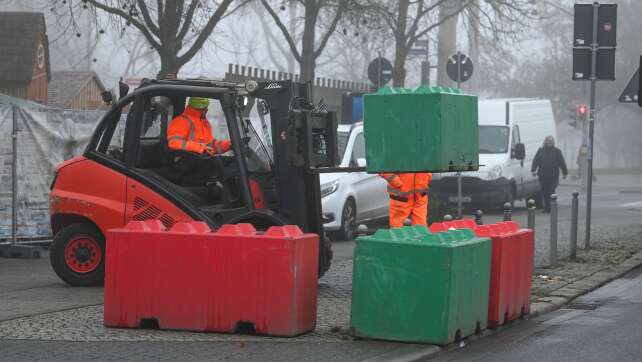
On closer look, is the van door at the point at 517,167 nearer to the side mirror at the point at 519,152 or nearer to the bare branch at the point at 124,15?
the side mirror at the point at 519,152

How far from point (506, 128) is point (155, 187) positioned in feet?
56.7

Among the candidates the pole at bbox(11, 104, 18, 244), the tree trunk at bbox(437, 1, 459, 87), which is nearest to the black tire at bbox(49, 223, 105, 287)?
the pole at bbox(11, 104, 18, 244)

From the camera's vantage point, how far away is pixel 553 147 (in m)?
29.3

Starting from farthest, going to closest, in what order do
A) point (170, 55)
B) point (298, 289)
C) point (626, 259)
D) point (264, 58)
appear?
point (264, 58) < point (170, 55) < point (626, 259) < point (298, 289)

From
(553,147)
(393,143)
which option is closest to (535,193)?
(553,147)

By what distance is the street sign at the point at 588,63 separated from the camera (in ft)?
57.9

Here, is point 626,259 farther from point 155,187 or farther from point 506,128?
point 506,128

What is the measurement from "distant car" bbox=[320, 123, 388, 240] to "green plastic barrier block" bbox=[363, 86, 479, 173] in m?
9.31

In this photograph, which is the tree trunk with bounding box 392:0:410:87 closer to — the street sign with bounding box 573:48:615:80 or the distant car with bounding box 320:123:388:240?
the distant car with bounding box 320:123:388:240

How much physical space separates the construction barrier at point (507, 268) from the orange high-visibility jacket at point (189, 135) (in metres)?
2.70

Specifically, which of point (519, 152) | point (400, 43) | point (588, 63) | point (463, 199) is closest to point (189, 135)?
point (588, 63)

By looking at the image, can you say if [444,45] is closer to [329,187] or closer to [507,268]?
[329,187]

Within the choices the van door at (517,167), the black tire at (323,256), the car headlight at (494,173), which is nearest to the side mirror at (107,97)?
the black tire at (323,256)

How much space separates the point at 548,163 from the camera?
29.2 metres
